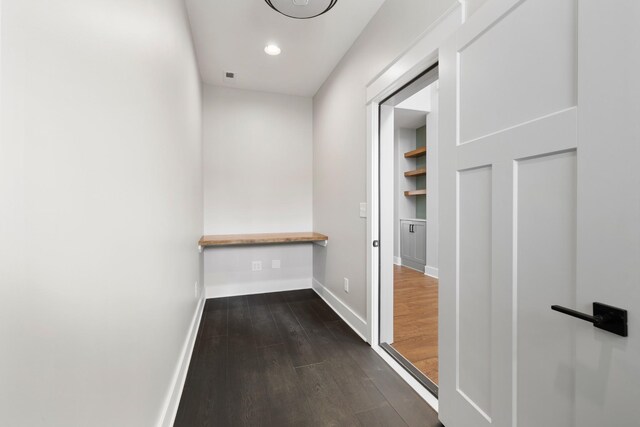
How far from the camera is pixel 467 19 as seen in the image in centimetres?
125

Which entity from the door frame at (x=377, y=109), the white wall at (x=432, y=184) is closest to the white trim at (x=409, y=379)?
the door frame at (x=377, y=109)

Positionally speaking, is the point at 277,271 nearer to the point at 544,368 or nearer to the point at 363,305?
the point at 363,305

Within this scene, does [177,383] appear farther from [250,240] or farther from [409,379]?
[250,240]

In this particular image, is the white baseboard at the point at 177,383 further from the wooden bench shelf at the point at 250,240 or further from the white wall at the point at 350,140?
the white wall at the point at 350,140

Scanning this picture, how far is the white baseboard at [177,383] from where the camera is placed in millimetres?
1338

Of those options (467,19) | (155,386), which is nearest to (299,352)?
(155,386)

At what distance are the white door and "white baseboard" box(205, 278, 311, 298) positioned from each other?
8.03ft

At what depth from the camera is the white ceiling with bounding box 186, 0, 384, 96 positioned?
6.90 feet

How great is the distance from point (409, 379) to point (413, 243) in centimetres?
332

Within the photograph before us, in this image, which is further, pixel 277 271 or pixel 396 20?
pixel 277 271

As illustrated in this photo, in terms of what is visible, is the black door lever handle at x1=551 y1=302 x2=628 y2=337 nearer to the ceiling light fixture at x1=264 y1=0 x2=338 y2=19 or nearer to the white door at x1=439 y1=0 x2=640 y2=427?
the white door at x1=439 y1=0 x2=640 y2=427

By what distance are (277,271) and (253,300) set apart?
49 centimetres

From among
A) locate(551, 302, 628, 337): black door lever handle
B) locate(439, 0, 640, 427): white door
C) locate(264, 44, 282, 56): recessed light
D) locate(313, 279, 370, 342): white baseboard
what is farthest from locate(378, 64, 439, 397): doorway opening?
locate(264, 44, 282, 56): recessed light

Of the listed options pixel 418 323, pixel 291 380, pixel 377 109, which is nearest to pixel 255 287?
pixel 291 380
